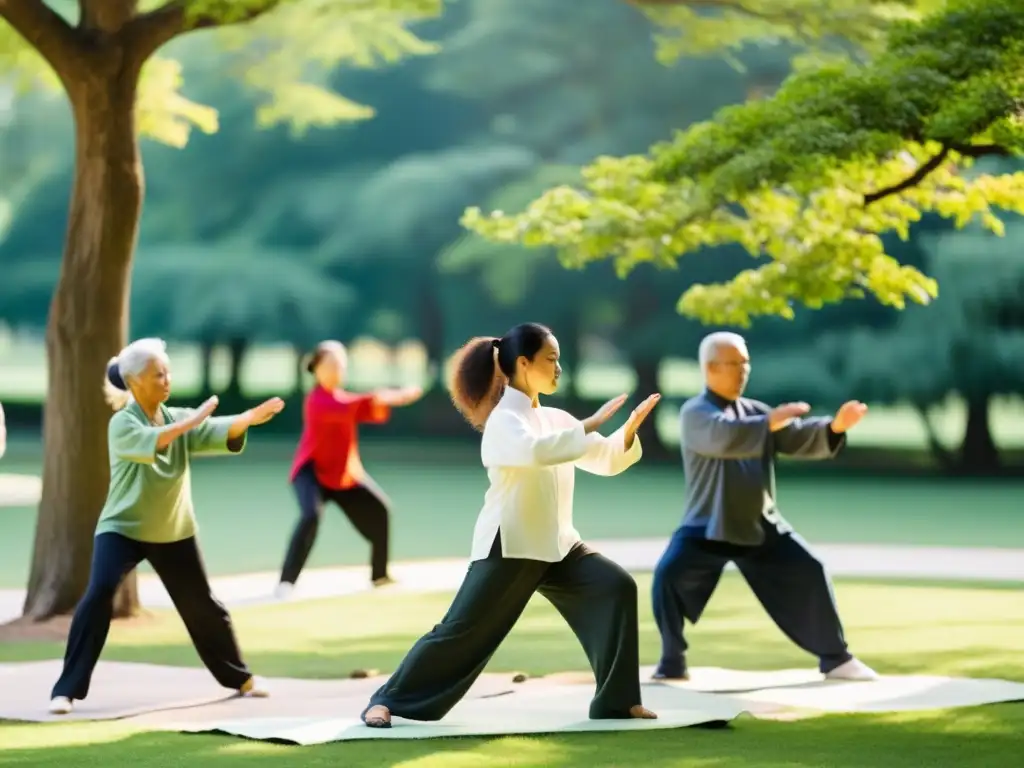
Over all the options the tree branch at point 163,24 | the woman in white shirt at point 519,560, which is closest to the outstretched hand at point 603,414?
the woman in white shirt at point 519,560

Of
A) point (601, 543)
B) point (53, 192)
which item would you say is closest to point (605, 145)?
point (53, 192)

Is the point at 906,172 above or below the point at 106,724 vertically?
above

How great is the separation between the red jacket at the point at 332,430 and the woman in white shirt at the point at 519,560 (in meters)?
6.22

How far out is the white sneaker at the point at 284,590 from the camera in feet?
46.2

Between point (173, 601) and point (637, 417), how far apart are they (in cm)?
275

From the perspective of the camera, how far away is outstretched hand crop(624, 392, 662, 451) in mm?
7589

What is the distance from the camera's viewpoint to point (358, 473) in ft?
48.2

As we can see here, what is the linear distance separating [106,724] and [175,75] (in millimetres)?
8258

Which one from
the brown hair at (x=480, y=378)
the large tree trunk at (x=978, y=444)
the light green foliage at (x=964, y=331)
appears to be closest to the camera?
the brown hair at (x=480, y=378)

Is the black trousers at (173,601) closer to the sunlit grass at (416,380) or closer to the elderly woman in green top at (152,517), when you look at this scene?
the elderly woman in green top at (152,517)

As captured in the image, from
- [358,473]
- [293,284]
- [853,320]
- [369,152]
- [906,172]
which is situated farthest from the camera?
[369,152]

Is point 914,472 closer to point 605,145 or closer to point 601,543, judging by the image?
point 605,145

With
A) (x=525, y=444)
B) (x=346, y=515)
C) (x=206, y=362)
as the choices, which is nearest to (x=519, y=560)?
(x=525, y=444)

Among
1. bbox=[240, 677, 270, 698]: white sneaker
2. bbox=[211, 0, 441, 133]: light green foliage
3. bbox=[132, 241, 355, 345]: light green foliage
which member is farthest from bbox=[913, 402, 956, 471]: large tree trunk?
bbox=[240, 677, 270, 698]: white sneaker
